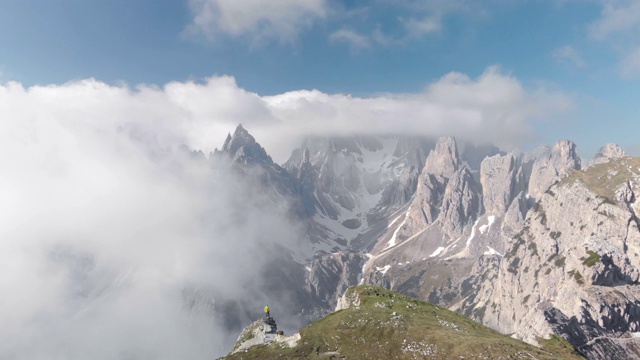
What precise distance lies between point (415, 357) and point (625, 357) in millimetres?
114935

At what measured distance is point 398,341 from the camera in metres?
75.1

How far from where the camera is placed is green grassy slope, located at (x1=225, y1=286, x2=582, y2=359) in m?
69.4

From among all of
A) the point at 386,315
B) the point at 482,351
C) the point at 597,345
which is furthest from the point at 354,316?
the point at 597,345

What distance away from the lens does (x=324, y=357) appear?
74.5m

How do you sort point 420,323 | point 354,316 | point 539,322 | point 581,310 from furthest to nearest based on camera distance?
1. point 581,310
2. point 539,322
3. point 354,316
4. point 420,323

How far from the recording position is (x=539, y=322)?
181 meters

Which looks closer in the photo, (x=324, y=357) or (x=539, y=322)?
(x=324, y=357)

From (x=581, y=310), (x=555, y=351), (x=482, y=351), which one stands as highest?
(x=482, y=351)

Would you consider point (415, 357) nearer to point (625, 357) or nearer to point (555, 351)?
point (555, 351)

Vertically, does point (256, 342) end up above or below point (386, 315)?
below

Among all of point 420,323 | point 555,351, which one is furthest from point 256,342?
point 555,351

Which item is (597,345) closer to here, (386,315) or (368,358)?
(386,315)

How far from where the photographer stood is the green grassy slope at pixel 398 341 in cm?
6938

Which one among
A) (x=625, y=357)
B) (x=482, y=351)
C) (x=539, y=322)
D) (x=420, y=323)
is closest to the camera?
(x=482, y=351)
